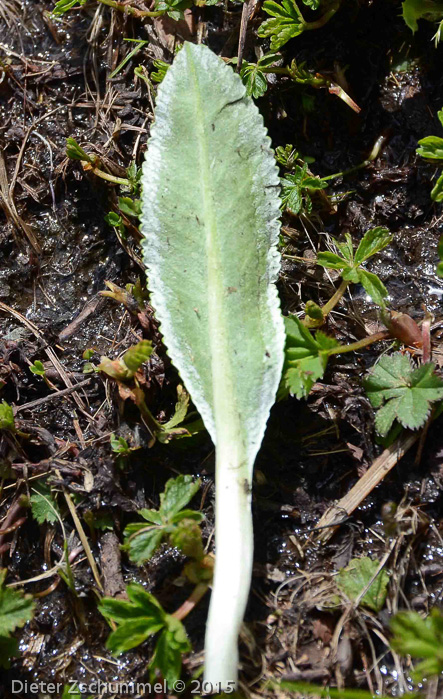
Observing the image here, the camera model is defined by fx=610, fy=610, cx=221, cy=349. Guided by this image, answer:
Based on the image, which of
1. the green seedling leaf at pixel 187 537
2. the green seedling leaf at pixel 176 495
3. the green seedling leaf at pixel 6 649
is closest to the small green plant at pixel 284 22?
the green seedling leaf at pixel 176 495

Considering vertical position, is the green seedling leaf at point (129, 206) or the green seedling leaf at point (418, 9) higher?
the green seedling leaf at point (418, 9)

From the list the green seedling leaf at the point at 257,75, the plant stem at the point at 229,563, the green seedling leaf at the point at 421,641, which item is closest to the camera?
the green seedling leaf at the point at 421,641

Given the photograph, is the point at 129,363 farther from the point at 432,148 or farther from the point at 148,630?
the point at 432,148

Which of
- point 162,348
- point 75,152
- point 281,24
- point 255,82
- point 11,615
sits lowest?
point 11,615

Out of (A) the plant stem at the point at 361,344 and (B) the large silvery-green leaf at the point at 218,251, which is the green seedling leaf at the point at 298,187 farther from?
(A) the plant stem at the point at 361,344

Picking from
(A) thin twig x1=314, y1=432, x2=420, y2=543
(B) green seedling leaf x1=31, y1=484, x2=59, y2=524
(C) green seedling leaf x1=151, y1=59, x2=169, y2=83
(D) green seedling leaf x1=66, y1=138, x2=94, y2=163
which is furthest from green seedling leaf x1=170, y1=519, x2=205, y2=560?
(C) green seedling leaf x1=151, y1=59, x2=169, y2=83

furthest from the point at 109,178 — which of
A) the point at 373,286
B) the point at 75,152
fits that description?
the point at 373,286

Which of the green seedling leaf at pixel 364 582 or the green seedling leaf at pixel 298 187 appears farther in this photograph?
the green seedling leaf at pixel 298 187
